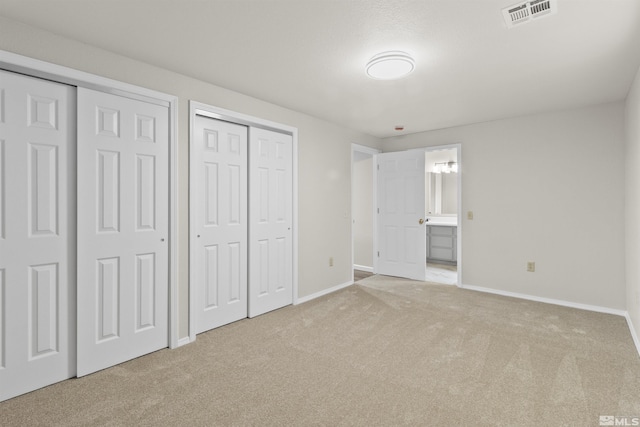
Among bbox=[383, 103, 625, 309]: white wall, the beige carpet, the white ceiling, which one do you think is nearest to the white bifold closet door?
the beige carpet

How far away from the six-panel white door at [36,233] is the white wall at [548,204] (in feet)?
14.7

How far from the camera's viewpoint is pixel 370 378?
7.30 feet

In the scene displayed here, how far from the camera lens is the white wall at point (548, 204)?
11.7ft

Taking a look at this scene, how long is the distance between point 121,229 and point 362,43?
2243 mm

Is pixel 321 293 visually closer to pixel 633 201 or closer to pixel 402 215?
pixel 402 215

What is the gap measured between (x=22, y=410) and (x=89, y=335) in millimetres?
509

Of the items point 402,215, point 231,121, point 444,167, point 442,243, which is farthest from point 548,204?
point 231,121

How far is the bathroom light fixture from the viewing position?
6.90 m

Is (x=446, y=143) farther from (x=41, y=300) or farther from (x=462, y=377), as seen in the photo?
(x=41, y=300)

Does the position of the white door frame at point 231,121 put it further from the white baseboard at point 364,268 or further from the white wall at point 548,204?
the white wall at point 548,204

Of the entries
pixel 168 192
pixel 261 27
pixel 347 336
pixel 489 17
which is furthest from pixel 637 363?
pixel 168 192

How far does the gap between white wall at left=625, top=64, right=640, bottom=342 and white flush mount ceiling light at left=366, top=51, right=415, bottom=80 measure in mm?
1924

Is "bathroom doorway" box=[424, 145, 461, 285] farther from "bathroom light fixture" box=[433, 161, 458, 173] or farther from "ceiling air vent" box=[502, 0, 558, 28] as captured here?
"ceiling air vent" box=[502, 0, 558, 28]

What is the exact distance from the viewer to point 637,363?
241 centimetres
